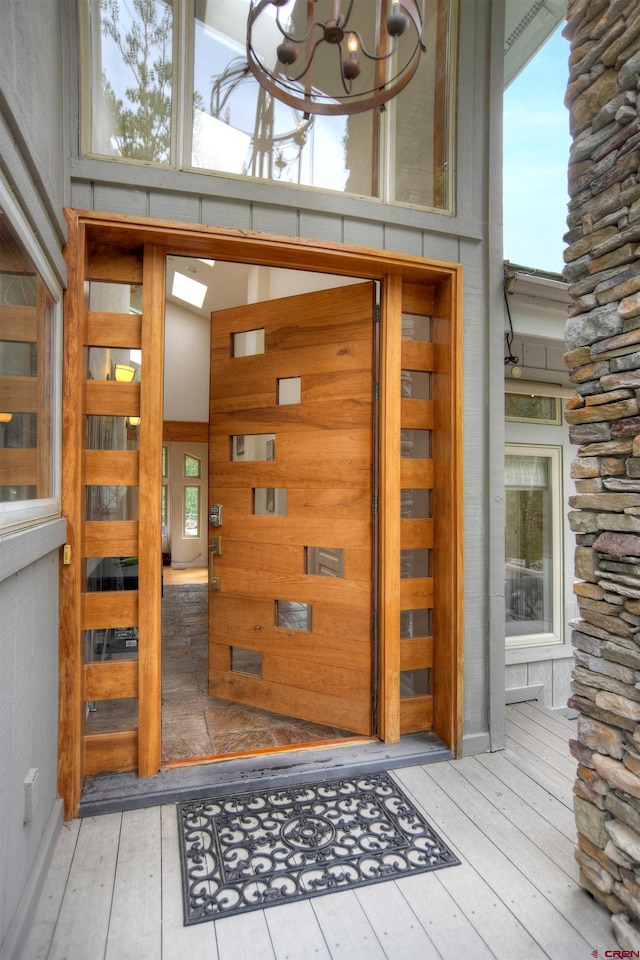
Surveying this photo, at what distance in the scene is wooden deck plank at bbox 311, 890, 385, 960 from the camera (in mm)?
1405

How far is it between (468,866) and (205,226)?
2631 mm

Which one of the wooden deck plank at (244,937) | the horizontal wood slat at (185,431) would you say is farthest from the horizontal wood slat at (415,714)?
the horizontal wood slat at (185,431)

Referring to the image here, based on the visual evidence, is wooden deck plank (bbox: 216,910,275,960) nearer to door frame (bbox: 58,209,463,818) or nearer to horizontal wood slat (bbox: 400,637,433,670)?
door frame (bbox: 58,209,463,818)

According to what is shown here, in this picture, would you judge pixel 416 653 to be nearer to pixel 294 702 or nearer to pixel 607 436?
pixel 294 702

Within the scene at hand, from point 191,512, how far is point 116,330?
7.25 meters

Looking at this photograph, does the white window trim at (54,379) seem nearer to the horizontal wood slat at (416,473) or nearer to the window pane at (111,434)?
the window pane at (111,434)

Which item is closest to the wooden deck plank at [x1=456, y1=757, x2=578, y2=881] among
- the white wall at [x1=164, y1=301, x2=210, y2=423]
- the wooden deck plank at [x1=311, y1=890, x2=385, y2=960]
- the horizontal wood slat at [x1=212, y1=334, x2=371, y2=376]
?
the wooden deck plank at [x1=311, y1=890, x2=385, y2=960]

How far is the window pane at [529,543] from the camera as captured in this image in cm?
376

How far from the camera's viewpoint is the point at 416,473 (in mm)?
2598

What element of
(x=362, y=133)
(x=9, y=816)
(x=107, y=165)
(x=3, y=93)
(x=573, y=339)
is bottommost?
(x=9, y=816)

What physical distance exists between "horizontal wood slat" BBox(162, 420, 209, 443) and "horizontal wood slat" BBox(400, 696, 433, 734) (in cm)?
628

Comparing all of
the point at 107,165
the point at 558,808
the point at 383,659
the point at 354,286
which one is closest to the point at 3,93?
the point at 107,165

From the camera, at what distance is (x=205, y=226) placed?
2158mm

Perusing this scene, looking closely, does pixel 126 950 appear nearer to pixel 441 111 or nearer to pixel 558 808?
pixel 558 808
